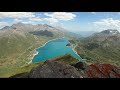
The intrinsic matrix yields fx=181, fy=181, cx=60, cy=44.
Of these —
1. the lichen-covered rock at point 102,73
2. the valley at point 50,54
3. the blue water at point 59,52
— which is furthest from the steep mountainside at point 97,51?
the lichen-covered rock at point 102,73

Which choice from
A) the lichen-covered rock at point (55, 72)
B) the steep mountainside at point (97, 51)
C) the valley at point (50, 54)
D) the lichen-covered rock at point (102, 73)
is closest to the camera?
the lichen-covered rock at point (55, 72)

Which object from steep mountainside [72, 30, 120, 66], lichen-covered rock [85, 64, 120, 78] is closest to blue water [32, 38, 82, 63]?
steep mountainside [72, 30, 120, 66]

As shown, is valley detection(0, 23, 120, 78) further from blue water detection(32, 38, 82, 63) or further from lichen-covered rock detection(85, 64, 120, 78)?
lichen-covered rock detection(85, 64, 120, 78)

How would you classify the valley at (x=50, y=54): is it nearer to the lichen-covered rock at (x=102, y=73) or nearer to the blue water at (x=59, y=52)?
the blue water at (x=59, y=52)

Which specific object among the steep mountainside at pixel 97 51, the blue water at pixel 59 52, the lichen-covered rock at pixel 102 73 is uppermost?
the lichen-covered rock at pixel 102 73

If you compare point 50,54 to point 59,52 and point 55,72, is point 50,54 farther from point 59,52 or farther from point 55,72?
point 55,72

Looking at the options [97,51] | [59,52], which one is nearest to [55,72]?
[59,52]
